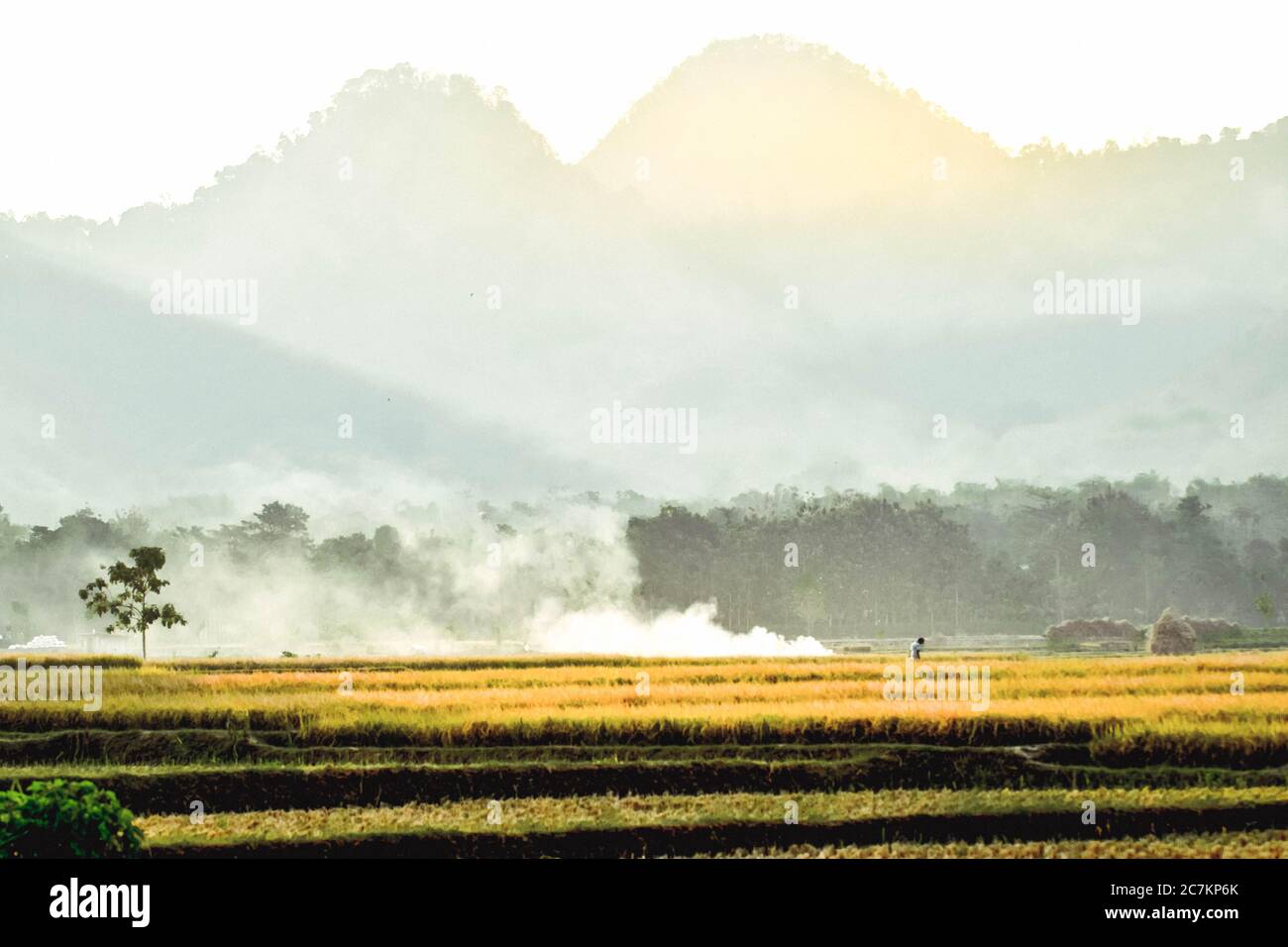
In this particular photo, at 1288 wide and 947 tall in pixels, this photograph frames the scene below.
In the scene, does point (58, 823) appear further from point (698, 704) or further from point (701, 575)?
point (701, 575)

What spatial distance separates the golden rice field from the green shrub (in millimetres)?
4788

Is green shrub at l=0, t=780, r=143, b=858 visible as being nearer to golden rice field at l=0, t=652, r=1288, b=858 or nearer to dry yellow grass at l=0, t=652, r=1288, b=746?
golden rice field at l=0, t=652, r=1288, b=858

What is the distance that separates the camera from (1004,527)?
524 feet

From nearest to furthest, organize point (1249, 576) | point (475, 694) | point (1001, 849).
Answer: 1. point (1001, 849)
2. point (475, 694)
3. point (1249, 576)

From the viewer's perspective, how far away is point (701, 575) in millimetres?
112062

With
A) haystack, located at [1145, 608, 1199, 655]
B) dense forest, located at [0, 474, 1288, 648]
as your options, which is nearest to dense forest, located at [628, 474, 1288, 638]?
dense forest, located at [0, 474, 1288, 648]

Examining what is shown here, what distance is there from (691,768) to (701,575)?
286 ft

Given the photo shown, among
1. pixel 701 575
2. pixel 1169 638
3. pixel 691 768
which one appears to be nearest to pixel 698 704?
pixel 691 768

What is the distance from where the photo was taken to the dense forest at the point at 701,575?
11238 centimetres
